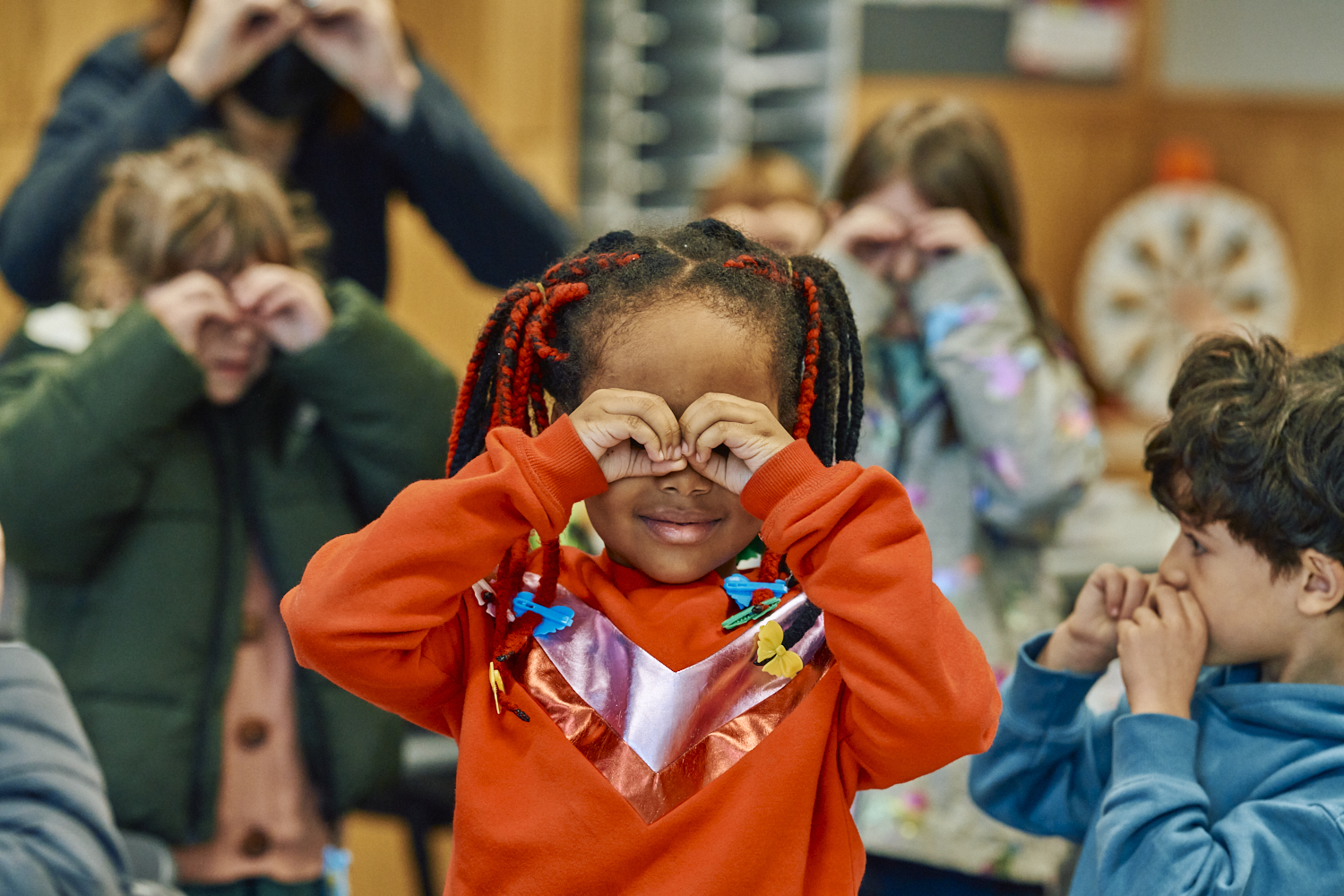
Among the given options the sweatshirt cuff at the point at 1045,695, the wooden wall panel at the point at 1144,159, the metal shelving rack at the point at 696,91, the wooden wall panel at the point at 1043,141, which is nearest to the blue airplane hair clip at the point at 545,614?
the sweatshirt cuff at the point at 1045,695

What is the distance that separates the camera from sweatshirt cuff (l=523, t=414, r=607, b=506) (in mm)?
829

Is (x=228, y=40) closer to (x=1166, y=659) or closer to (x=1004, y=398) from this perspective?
(x=1004, y=398)

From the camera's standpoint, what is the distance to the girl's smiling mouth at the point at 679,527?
881 mm

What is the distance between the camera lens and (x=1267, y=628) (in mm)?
926

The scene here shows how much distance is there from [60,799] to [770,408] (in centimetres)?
62

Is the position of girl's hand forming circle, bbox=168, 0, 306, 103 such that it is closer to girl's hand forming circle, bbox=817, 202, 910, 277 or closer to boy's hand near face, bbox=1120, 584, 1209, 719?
girl's hand forming circle, bbox=817, 202, 910, 277

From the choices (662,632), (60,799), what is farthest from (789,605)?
(60,799)

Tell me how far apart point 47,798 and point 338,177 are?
84 cm

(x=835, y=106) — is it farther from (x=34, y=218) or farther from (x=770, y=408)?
(x=770, y=408)

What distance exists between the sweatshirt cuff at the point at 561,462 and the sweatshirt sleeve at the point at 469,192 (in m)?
0.75

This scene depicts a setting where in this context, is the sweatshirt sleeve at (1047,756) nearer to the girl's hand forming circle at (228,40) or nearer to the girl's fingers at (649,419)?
the girl's fingers at (649,419)

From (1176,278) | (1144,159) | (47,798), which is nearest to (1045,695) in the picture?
(47,798)

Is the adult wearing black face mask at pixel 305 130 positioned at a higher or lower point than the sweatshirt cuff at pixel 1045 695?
higher

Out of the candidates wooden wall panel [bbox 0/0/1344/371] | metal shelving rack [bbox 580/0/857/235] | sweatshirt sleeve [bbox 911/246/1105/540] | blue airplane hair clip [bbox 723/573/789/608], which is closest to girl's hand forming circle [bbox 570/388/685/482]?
blue airplane hair clip [bbox 723/573/789/608]
